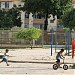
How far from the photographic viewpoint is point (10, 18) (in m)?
73.9

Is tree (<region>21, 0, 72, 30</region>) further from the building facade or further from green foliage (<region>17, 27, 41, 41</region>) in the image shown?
green foliage (<region>17, 27, 41, 41</region>)

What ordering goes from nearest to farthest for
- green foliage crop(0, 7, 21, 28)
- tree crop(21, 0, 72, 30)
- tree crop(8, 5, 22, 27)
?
tree crop(21, 0, 72, 30) < green foliage crop(0, 7, 21, 28) < tree crop(8, 5, 22, 27)

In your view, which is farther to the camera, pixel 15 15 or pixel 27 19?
pixel 27 19

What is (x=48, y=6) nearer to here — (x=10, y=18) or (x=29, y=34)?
(x=10, y=18)

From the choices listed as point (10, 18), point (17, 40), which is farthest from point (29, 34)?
point (10, 18)

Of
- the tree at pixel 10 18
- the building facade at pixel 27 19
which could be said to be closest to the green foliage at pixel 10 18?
the tree at pixel 10 18

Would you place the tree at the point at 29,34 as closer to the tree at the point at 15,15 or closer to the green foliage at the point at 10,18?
the green foliage at the point at 10,18

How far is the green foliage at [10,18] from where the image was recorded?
243 feet

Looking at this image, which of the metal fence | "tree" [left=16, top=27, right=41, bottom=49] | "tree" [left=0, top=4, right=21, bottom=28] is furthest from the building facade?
"tree" [left=16, top=27, right=41, bottom=49]

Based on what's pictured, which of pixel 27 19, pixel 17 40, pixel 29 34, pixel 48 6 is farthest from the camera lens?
pixel 27 19

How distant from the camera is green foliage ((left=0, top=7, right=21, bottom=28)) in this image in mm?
74062

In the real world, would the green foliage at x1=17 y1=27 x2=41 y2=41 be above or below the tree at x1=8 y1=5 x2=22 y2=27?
below

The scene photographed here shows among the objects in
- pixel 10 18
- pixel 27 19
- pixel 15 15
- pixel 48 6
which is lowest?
pixel 27 19

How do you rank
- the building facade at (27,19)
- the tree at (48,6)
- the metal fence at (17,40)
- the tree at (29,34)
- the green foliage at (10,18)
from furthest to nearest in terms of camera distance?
the building facade at (27,19) → the green foliage at (10,18) → the tree at (48,6) → the metal fence at (17,40) → the tree at (29,34)
